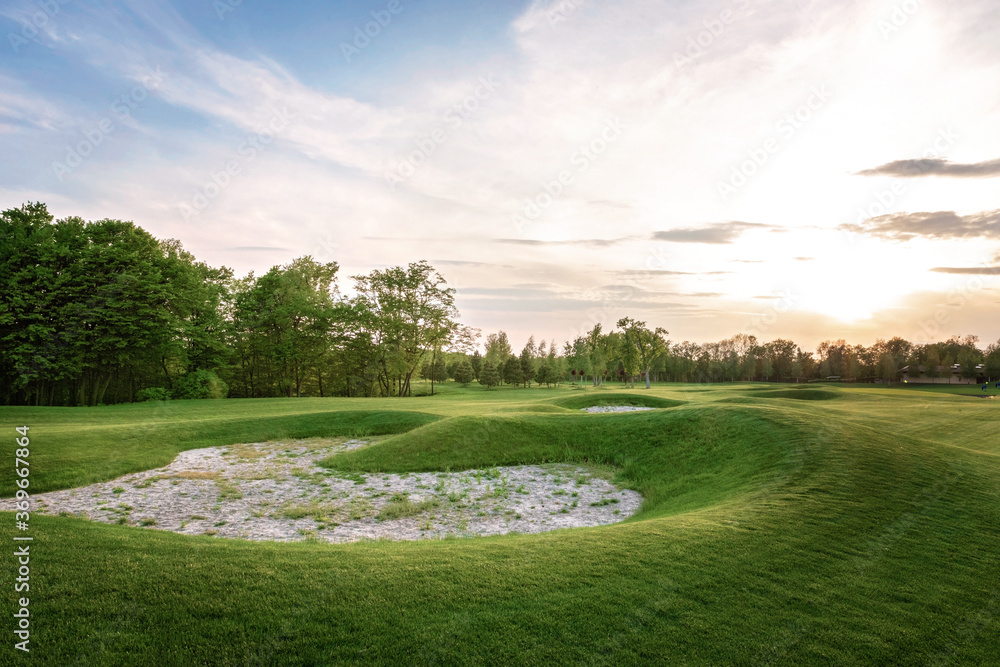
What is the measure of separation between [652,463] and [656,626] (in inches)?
558

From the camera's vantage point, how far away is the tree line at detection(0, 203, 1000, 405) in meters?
37.2

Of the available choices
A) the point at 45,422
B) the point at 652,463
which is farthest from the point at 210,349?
the point at 652,463

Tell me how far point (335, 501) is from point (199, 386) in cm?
4034

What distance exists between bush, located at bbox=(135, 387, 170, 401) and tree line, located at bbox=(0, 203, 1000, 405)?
12cm

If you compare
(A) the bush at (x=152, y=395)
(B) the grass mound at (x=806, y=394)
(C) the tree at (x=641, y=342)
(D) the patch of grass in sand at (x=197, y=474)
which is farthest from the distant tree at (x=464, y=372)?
(D) the patch of grass in sand at (x=197, y=474)

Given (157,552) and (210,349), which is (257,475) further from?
(210,349)

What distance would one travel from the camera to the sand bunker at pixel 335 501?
12266 millimetres

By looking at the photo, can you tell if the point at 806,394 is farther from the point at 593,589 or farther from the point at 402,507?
Answer: the point at 593,589

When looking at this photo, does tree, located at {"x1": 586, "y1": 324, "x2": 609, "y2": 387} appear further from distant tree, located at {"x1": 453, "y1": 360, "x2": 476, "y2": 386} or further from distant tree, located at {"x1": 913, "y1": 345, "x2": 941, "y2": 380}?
distant tree, located at {"x1": 913, "y1": 345, "x2": 941, "y2": 380}

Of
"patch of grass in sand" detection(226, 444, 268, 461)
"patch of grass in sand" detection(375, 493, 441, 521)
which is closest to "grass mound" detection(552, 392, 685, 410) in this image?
"patch of grass in sand" detection(226, 444, 268, 461)

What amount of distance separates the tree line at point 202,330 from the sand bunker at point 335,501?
1099 inches

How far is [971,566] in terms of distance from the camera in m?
8.18

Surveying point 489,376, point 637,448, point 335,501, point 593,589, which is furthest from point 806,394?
point 489,376

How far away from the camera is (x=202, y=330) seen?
4975cm
